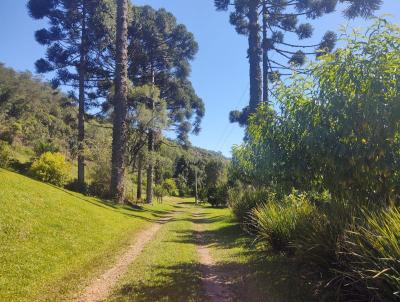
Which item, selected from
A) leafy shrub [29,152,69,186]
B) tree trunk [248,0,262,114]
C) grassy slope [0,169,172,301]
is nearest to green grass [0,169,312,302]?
grassy slope [0,169,172,301]

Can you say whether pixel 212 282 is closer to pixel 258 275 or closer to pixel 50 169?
pixel 258 275

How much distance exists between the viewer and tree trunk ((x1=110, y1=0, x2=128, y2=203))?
23.9 meters

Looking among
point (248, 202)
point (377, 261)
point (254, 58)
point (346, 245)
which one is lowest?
point (377, 261)

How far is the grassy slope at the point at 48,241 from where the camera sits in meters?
7.51

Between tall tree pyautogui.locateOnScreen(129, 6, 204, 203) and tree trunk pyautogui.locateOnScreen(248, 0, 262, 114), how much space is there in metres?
14.9

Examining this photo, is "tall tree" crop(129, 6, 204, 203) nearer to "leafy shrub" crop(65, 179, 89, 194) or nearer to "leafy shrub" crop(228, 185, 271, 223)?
"leafy shrub" crop(65, 179, 89, 194)

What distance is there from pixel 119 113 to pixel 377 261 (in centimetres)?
2027

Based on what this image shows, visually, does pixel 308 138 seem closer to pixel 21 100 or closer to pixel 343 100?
pixel 343 100

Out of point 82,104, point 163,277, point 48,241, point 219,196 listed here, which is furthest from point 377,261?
point 219,196

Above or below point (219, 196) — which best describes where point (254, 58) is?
above

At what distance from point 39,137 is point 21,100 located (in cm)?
1312

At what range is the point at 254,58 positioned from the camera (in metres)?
22.0

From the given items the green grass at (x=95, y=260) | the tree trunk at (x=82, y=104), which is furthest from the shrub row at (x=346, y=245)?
the tree trunk at (x=82, y=104)

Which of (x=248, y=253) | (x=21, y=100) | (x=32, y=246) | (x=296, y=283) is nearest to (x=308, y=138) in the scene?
(x=296, y=283)
